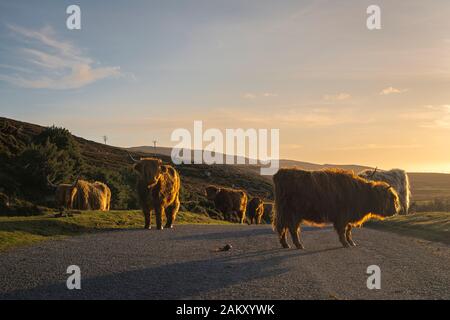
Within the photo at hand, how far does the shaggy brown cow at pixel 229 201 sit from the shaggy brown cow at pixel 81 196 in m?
10.5

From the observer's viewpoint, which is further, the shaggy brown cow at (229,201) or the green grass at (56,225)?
the shaggy brown cow at (229,201)

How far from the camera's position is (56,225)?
15531mm

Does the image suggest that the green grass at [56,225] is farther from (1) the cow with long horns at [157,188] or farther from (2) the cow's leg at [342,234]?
(2) the cow's leg at [342,234]

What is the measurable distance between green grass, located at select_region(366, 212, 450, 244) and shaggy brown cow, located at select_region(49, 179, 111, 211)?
1591 cm

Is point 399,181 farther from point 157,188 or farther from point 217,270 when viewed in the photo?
point 217,270

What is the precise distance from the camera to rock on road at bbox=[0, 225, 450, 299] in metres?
6.80

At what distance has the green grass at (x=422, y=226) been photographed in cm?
1636

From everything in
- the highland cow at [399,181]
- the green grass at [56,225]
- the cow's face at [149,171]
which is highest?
the cow's face at [149,171]

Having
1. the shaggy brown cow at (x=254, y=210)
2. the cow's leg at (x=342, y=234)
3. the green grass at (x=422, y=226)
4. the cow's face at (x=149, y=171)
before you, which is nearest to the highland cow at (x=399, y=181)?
the green grass at (x=422, y=226)

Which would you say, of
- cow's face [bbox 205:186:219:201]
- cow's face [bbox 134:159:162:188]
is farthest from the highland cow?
cow's face [bbox 134:159:162:188]

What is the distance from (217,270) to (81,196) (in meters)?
20.5
